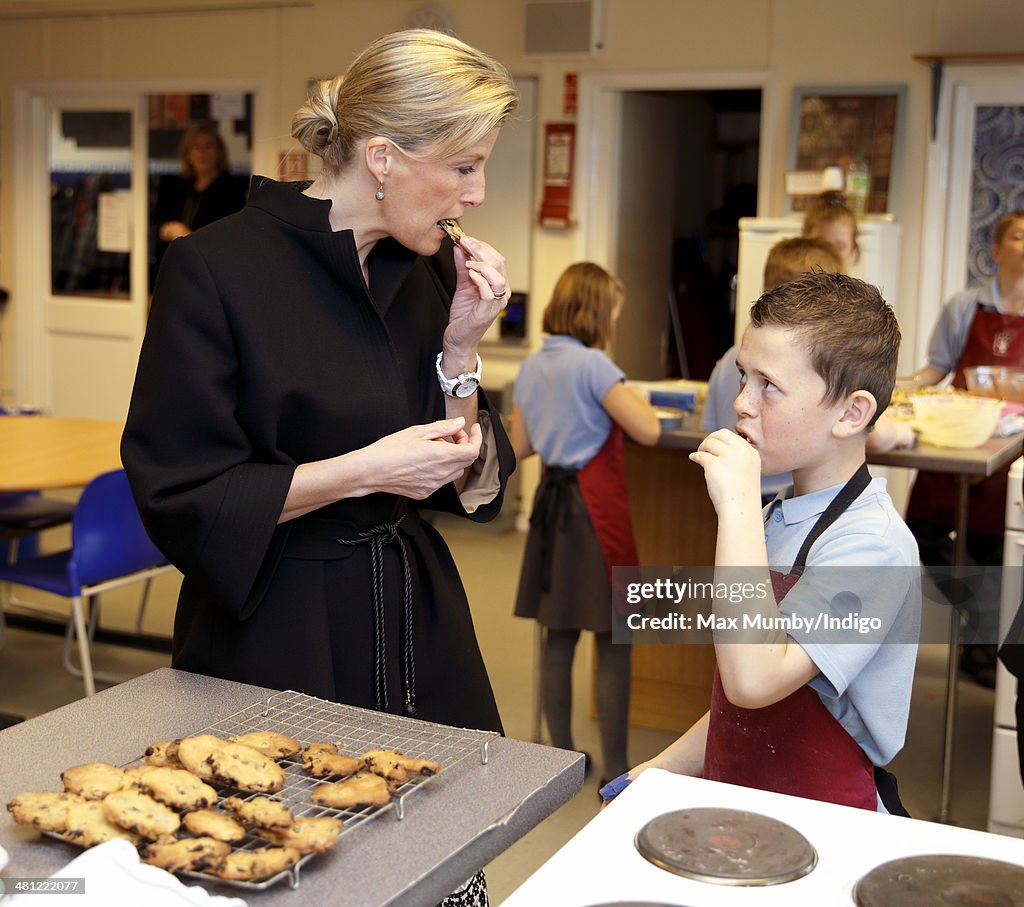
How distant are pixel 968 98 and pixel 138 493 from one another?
17.6 ft

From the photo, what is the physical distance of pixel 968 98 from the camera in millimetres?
5988

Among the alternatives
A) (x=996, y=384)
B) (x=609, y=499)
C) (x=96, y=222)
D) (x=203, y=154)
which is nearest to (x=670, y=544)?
(x=609, y=499)

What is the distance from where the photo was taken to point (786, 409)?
5.12 feet

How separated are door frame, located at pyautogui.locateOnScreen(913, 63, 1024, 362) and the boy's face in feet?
15.9

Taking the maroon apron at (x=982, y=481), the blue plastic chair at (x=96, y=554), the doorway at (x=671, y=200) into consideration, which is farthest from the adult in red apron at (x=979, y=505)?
the blue plastic chair at (x=96, y=554)

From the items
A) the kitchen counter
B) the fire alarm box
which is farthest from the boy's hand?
the fire alarm box

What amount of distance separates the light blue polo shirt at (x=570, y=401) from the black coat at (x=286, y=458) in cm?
178

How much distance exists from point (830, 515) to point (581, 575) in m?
2.10

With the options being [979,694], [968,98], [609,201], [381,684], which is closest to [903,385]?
[979,694]

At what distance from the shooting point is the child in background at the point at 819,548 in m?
1.46

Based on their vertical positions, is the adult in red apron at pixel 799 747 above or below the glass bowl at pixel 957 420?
below

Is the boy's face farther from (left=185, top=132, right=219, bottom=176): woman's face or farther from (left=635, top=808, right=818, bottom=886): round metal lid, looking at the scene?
(left=185, top=132, right=219, bottom=176): woman's face

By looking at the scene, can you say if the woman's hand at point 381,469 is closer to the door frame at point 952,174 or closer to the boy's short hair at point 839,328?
the boy's short hair at point 839,328

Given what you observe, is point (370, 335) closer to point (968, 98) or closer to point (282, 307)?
point (282, 307)
